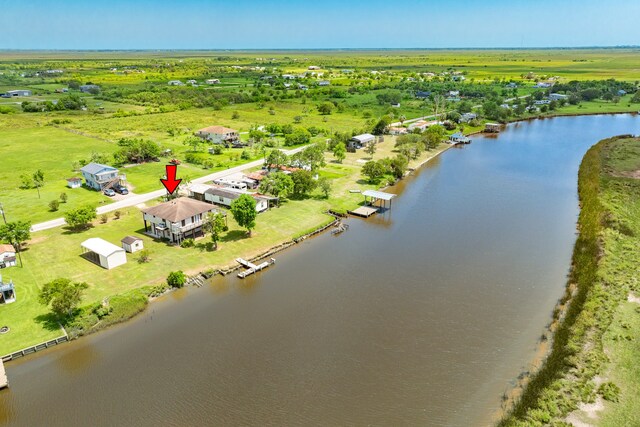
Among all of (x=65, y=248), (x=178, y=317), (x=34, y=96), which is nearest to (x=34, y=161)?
(x=65, y=248)

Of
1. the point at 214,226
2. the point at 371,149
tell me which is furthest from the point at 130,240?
the point at 371,149

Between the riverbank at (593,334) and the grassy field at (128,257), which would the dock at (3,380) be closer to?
the grassy field at (128,257)

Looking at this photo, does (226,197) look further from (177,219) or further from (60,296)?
(60,296)

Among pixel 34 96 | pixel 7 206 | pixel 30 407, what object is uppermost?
pixel 34 96

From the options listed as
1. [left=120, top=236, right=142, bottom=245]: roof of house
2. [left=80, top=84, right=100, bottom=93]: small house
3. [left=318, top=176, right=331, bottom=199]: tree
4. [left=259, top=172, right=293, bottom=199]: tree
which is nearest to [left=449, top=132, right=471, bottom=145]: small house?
[left=318, top=176, right=331, bottom=199]: tree

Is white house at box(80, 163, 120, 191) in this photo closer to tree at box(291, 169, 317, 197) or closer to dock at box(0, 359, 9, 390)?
tree at box(291, 169, 317, 197)

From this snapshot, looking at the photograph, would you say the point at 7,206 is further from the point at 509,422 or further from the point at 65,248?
the point at 509,422
